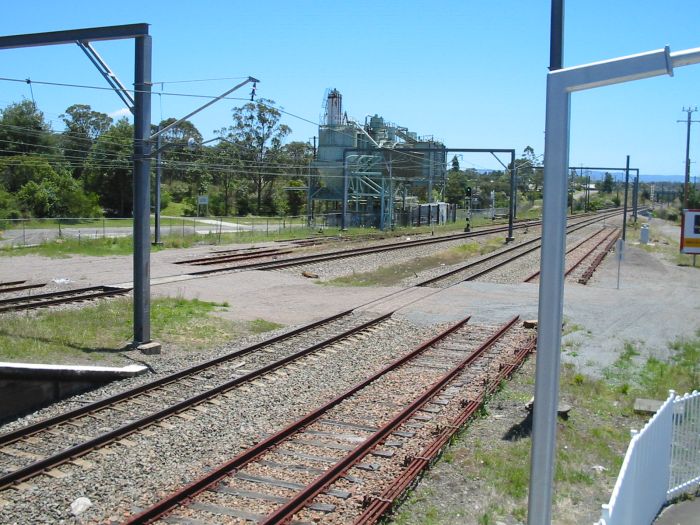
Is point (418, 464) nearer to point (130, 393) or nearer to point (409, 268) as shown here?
point (130, 393)

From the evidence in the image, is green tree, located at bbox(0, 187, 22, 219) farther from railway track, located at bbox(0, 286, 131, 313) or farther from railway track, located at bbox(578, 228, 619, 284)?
railway track, located at bbox(578, 228, 619, 284)

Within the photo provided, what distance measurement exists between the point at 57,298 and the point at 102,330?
5.09m

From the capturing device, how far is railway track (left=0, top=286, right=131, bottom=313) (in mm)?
17969

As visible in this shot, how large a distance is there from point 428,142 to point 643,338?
5613 cm

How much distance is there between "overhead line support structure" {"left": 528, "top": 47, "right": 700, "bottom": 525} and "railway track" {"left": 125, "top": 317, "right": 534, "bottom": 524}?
9.25ft

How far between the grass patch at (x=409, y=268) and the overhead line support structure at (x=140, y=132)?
12281 millimetres

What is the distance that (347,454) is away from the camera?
28.1ft

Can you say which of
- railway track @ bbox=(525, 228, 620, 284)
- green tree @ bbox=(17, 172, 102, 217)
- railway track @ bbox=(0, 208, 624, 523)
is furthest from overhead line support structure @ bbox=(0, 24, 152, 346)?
green tree @ bbox=(17, 172, 102, 217)

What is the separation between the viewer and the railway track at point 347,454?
280 inches

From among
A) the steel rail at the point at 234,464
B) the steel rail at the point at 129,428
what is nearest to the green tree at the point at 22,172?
the steel rail at the point at 129,428

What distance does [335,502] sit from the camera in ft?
24.3

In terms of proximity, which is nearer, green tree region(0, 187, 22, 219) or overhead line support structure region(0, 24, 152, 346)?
overhead line support structure region(0, 24, 152, 346)

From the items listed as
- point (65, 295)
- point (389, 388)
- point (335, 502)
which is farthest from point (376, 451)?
point (65, 295)

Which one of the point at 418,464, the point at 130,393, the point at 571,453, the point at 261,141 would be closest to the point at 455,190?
the point at 261,141
